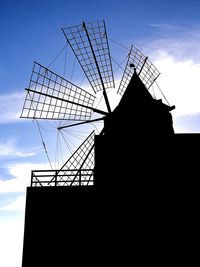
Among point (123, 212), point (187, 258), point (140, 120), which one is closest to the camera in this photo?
point (187, 258)

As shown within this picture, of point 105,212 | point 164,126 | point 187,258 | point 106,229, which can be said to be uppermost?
point 164,126

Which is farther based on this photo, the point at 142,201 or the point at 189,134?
the point at 189,134

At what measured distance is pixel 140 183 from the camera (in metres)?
9.22

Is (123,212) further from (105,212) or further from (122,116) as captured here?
(122,116)

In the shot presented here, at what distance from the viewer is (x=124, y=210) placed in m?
8.88

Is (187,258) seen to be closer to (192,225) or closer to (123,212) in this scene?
(192,225)

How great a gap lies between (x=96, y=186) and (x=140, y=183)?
180 centimetres

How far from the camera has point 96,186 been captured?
9438 mm

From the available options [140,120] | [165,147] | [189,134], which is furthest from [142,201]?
A: [140,120]

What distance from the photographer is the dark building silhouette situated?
8.44m

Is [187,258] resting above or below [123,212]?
below

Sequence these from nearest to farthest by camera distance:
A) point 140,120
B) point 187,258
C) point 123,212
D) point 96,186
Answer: point 187,258
point 123,212
point 96,186
point 140,120

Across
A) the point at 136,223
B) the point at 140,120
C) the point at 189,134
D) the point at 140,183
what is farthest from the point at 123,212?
the point at 140,120

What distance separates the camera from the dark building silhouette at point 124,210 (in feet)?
27.7
